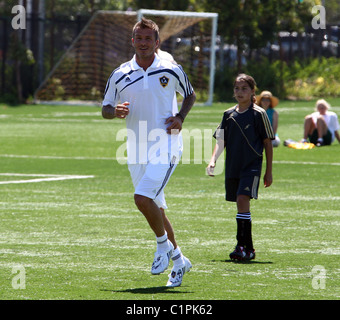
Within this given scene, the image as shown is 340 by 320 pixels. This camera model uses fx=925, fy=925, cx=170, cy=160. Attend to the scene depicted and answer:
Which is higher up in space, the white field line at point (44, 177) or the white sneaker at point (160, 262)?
the white sneaker at point (160, 262)

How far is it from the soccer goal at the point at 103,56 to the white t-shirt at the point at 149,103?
2481cm

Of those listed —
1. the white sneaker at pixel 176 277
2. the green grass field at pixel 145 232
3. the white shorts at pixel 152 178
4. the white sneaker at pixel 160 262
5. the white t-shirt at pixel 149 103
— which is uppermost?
the white t-shirt at pixel 149 103

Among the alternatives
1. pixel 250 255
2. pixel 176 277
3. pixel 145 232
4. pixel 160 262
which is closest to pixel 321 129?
pixel 145 232

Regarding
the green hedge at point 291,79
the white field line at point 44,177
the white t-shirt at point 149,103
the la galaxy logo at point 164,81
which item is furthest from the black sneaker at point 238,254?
the green hedge at point 291,79

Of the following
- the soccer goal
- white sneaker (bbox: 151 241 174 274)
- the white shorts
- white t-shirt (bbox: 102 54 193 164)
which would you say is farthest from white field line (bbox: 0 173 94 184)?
the soccer goal

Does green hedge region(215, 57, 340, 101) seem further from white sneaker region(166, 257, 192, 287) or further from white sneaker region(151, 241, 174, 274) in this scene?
white sneaker region(166, 257, 192, 287)

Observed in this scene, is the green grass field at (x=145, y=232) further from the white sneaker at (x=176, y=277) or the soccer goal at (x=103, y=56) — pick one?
the soccer goal at (x=103, y=56)

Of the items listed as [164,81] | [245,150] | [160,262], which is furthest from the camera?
[245,150]

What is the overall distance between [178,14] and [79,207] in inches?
708

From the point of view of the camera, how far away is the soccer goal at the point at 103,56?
33566 millimetres

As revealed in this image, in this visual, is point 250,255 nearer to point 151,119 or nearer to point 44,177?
point 151,119

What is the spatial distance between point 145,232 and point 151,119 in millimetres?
2822

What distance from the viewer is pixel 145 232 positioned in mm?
10258

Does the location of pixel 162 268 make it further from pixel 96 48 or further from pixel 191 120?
pixel 96 48
